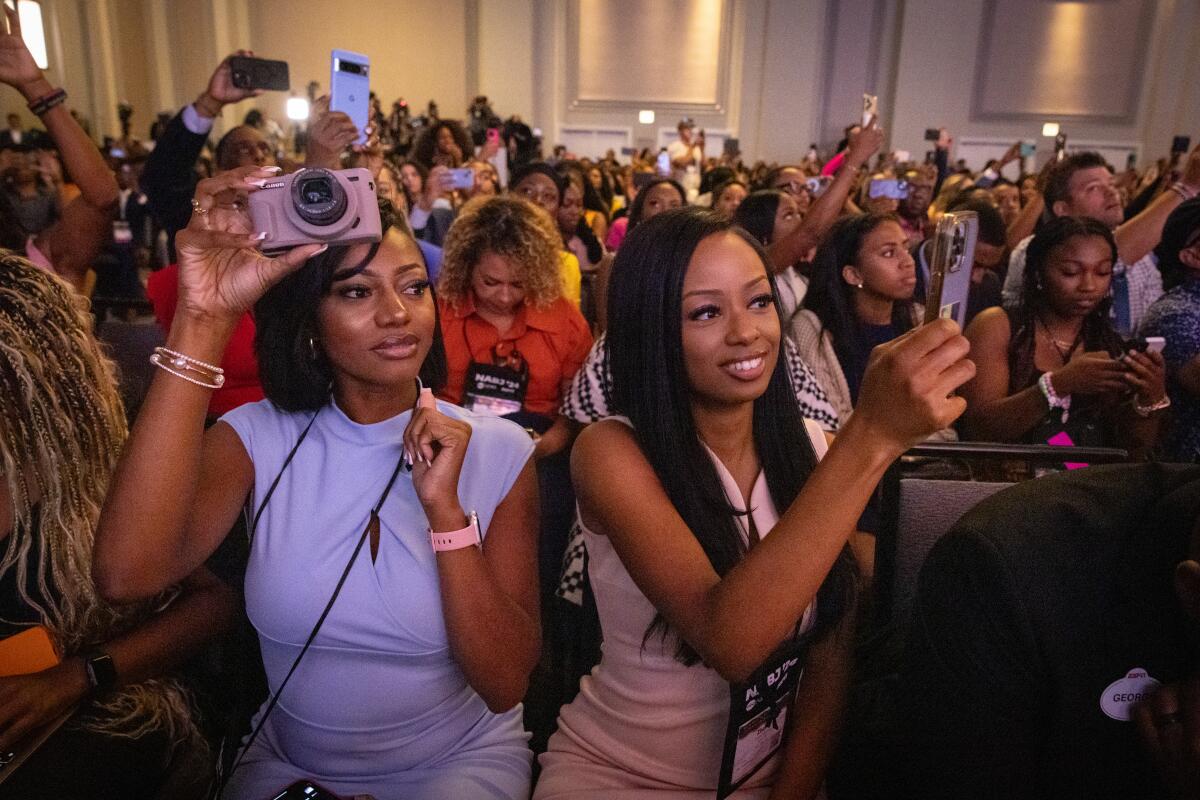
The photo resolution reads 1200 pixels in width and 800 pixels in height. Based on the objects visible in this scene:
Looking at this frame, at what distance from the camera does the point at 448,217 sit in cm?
444

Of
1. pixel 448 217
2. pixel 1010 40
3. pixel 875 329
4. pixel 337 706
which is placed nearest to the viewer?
pixel 337 706

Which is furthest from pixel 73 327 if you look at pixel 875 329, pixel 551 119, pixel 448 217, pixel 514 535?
pixel 551 119

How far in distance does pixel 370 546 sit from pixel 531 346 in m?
1.57

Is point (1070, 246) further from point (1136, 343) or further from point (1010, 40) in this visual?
point (1010, 40)

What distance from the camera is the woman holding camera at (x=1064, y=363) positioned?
95.7 inches

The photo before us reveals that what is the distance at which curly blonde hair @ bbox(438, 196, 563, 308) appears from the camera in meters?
2.93

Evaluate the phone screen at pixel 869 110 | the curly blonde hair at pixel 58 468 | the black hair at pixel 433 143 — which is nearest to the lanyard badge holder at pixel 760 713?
the curly blonde hair at pixel 58 468

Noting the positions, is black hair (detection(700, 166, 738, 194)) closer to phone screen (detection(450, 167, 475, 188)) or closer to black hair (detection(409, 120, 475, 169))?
black hair (detection(409, 120, 475, 169))

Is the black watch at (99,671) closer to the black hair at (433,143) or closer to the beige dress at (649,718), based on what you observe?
the beige dress at (649,718)

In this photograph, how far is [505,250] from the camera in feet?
9.56

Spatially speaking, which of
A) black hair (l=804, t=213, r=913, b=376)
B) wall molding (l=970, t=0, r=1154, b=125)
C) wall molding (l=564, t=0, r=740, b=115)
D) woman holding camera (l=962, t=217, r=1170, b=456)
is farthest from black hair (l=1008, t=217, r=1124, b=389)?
wall molding (l=564, t=0, r=740, b=115)

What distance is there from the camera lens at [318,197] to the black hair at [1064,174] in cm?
385

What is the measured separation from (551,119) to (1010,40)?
340 inches

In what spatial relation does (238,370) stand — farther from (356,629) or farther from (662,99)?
(662,99)
